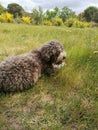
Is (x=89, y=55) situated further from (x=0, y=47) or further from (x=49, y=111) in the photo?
(x=0, y=47)

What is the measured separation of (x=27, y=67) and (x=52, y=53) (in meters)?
0.37

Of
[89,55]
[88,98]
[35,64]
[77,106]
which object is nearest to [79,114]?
[77,106]

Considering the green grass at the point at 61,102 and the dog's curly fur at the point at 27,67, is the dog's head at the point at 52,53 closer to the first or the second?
the dog's curly fur at the point at 27,67

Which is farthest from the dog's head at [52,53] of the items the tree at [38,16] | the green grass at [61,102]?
the tree at [38,16]

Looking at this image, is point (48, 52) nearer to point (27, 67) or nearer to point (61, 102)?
point (27, 67)

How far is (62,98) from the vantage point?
9.91 ft

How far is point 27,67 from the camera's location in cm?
315

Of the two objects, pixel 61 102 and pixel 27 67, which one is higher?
pixel 27 67

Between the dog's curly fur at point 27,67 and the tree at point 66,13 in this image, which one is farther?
the tree at point 66,13

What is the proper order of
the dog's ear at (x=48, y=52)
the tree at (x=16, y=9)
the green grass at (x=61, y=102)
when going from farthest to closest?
the tree at (x=16, y=9) < the dog's ear at (x=48, y=52) < the green grass at (x=61, y=102)

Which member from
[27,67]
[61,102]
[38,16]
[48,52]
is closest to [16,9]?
[38,16]

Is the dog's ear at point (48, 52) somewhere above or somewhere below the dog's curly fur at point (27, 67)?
above

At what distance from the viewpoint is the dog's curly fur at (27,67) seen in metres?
3.03

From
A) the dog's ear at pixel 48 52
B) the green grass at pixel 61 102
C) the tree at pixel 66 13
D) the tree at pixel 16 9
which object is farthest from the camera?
the tree at pixel 16 9
